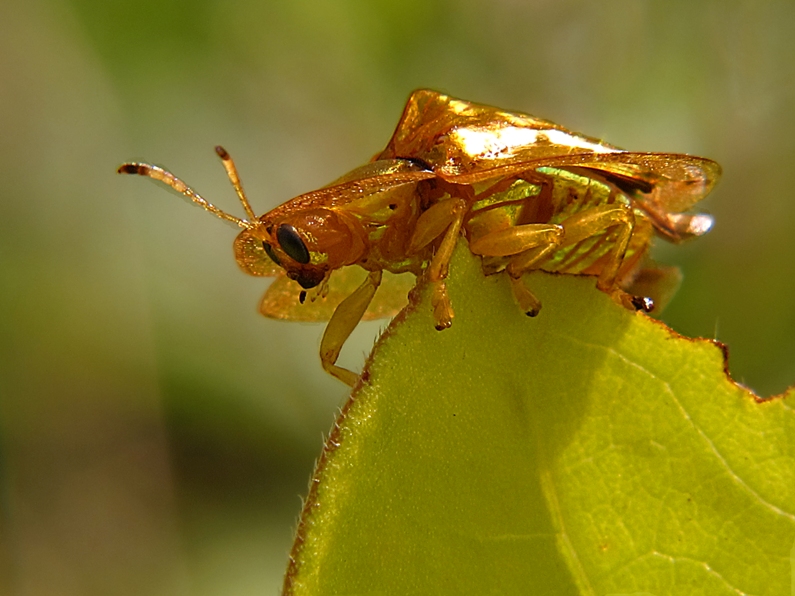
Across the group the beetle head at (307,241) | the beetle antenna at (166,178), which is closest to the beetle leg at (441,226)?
the beetle head at (307,241)

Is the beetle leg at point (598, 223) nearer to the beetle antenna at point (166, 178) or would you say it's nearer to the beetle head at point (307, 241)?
the beetle head at point (307, 241)

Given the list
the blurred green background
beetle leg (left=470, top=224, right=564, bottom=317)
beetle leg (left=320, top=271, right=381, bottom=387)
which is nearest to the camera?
beetle leg (left=470, top=224, right=564, bottom=317)

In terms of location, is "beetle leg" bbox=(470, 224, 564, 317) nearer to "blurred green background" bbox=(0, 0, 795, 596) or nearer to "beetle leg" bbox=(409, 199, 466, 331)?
"beetle leg" bbox=(409, 199, 466, 331)

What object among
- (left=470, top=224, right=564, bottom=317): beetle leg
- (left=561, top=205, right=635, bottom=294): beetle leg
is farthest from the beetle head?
(left=561, top=205, right=635, bottom=294): beetle leg

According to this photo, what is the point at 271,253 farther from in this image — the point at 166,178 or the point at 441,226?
the point at 441,226

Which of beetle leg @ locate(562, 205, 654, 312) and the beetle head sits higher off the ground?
beetle leg @ locate(562, 205, 654, 312)

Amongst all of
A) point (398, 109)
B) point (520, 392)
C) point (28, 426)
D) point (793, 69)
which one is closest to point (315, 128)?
point (398, 109)

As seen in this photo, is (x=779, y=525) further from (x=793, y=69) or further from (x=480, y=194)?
(x=793, y=69)
